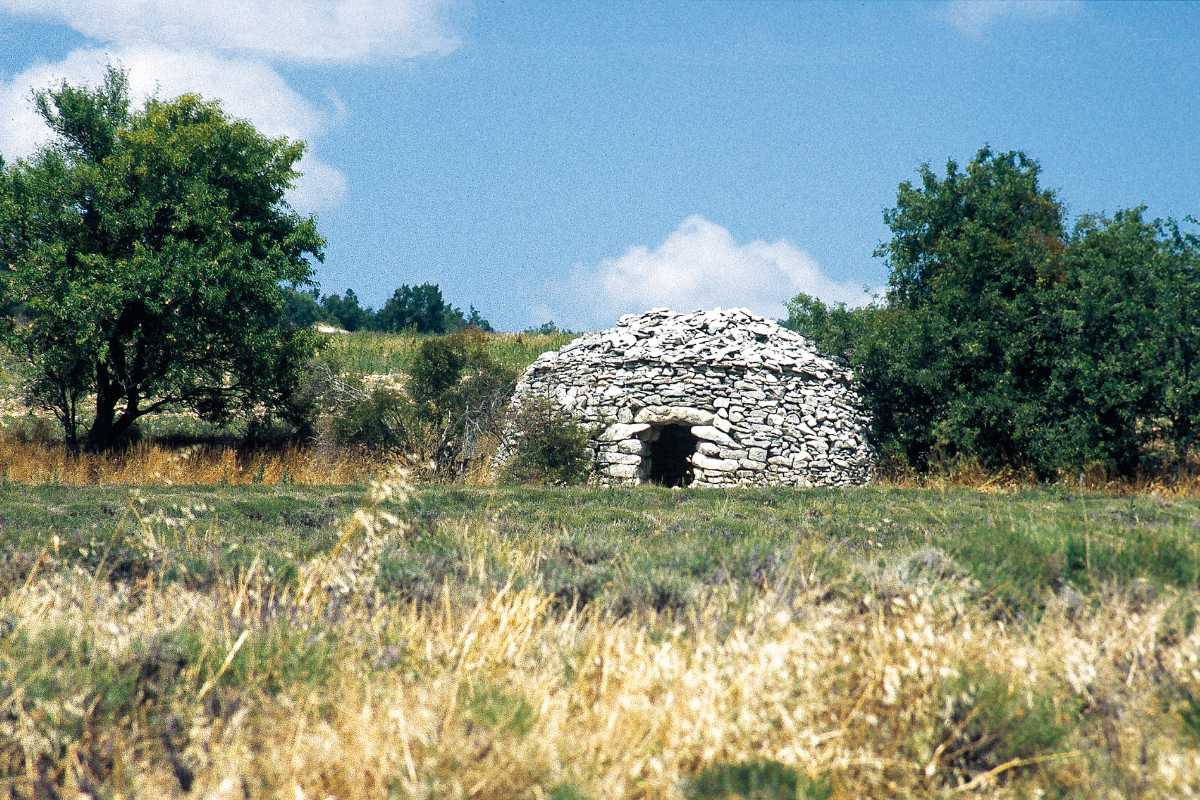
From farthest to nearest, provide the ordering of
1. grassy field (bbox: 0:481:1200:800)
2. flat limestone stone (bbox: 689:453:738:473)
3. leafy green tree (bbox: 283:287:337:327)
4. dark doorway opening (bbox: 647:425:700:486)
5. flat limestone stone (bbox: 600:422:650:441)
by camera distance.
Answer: leafy green tree (bbox: 283:287:337:327)
dark doorway opening (bbox: 647:425:700:486)
flat limestone stone (bbox: 600:422:650:441)
flat limestone stone (bbox: 689:453:738:473)
grassy field (bbox: 0:481:1200:800)

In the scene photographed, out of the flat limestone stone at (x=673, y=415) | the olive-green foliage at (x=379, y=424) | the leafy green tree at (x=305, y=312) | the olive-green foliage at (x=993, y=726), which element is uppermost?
the leafy green tree at (x=305, y=312)

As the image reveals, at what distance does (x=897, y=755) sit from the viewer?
3.27 metres

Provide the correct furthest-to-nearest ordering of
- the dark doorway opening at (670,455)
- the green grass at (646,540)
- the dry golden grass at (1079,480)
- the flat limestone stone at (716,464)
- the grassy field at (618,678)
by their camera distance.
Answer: the dark doorway opening at (670,455) → the flat limestone stone at (716,464) → the dry golden grass at (1079,480) → the green grass at (646,540) → the grassy field at (618,678)

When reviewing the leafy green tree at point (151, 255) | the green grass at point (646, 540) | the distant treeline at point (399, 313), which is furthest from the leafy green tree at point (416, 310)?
the green grass at point (646, 540)

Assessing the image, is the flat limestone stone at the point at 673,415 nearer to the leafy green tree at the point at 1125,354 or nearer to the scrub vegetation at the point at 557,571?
the scrub vegetation at the point at 557,571

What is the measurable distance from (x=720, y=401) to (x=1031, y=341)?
18.8 feet

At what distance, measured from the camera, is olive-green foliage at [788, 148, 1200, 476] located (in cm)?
1410

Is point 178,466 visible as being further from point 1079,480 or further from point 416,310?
point 416,310

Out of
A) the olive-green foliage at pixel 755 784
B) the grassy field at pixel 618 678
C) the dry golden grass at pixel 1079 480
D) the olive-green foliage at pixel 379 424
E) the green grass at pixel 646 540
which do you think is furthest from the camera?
the olive-green foliage at pixel 379 424

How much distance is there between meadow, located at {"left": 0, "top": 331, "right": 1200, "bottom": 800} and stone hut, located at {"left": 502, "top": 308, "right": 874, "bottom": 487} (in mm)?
9966

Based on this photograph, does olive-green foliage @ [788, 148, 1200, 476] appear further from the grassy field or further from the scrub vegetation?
the grassy field

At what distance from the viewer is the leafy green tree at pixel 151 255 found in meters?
14.9

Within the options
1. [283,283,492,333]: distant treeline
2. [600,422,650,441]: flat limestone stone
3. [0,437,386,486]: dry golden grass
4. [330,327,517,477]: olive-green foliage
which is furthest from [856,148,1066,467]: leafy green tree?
[283,283,492,333]: distant treeline

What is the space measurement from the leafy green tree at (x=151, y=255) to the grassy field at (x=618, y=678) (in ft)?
36.7
